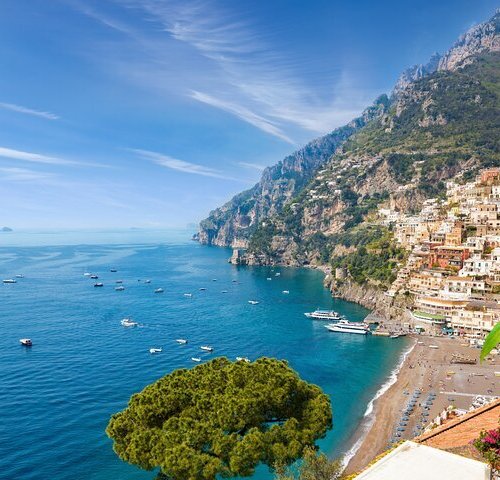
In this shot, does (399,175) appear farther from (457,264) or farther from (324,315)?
(324,315)

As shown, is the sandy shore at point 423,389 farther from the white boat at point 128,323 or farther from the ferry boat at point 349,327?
the white boat at point 128,323

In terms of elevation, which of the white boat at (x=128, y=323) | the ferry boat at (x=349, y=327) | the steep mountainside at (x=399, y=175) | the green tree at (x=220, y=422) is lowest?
the white boat at (x=128, y=323)

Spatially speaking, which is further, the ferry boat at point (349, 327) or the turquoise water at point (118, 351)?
the ferry boat at point (349, 327)

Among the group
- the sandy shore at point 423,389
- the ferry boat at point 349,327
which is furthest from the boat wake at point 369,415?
the ferry boat at point 349,327

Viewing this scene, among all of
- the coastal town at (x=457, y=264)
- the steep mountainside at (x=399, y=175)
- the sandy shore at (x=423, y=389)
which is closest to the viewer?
the sandy shore at (x=423, y=389)

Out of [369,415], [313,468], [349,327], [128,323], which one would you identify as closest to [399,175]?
[349,327]

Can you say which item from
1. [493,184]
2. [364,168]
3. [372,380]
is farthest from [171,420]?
[364,168]

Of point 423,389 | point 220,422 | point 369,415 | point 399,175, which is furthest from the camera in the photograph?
point 399,175

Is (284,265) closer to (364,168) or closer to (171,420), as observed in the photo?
(364,168)
